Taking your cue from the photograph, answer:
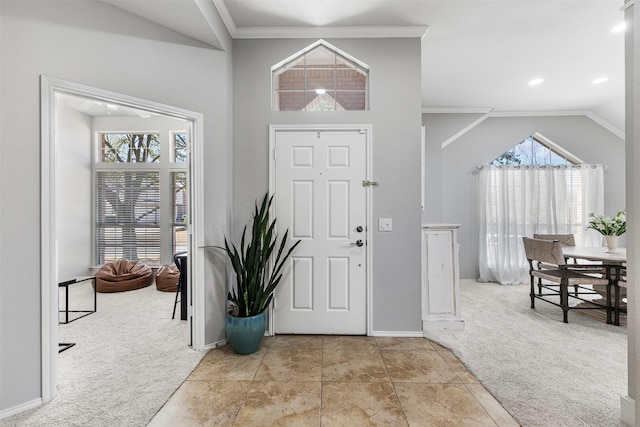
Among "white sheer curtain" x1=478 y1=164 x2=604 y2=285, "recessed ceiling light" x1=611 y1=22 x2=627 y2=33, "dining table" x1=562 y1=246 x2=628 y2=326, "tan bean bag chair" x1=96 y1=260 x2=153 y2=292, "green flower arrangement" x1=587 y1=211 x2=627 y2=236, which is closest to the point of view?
"recessed ceiling light" x1=611 y1=22 x2=627 y2=33

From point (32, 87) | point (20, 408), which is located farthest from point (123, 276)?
point (32, 87)

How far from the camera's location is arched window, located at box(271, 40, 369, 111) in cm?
284

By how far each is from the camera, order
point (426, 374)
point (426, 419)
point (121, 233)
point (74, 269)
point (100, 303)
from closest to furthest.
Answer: point (426, 419) → point (426, 374) → point (100, 303) → point (74, 269) → point (121, 233)

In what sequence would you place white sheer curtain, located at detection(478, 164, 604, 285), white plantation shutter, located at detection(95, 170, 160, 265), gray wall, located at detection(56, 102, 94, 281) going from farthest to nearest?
1. white plantation shutter, located at detection(95, 170, 160, 265)
2. white sheer curtain, located at detection(478, 164, 604, 285)
3. gray wall, located at detection(56, 102, 94, 281)

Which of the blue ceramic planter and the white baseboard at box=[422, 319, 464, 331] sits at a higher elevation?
the blue ceramic planter

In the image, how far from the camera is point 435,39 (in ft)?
9.46

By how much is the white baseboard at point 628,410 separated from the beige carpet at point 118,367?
277cm

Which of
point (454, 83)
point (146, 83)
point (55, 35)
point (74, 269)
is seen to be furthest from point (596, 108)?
point (74, 269)

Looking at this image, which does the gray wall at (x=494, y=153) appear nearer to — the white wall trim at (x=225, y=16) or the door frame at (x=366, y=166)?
the door frame at (x=366, y=166)

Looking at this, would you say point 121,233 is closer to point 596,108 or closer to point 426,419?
point 426,419

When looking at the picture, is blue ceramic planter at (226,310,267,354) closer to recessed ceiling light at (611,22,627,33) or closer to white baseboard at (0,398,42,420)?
white baseboard at (0,398,42,420)

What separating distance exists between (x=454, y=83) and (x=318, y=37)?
2.10 m

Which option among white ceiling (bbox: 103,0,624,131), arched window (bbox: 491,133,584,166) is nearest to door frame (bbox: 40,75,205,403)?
white ceiling (bbox: 103,0,624,131)

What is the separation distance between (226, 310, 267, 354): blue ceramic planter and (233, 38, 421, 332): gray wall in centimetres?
84
